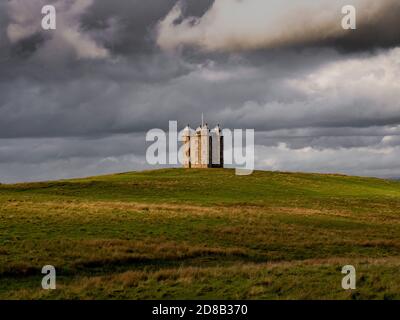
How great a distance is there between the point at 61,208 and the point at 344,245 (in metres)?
24.9

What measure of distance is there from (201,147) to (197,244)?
80311 millimetres

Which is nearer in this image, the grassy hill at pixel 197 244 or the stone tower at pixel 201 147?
the grassy hill at pixel 197 244

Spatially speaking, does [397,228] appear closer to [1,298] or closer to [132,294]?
[132,294]

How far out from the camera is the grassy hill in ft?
62.1

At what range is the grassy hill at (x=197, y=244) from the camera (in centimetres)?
1892

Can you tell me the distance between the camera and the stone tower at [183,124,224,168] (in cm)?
11100

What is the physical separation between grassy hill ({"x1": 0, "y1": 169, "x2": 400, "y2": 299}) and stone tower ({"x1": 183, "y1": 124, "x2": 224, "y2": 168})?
39.4 meters

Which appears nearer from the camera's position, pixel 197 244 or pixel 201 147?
pixel 197 244

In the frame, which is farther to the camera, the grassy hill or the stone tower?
the stone tower

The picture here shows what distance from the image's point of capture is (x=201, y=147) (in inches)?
4380

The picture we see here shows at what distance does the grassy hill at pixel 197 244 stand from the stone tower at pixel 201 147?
3941cm
